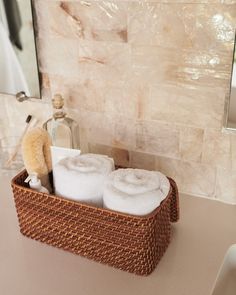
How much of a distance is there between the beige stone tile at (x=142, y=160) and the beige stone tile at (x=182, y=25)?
1.00 feet

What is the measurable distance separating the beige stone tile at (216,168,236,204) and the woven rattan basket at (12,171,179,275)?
0.56 feet

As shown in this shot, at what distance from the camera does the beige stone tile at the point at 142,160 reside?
1025 mm

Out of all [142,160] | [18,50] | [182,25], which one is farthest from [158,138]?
[18,50]

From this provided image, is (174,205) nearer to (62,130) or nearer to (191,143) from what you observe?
(191,143)

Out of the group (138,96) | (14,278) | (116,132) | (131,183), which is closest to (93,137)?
(116,132)

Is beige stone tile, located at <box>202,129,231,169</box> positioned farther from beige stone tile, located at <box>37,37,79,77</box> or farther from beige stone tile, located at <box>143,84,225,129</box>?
beige stone tile, located at <box>37,37,79,77</box>

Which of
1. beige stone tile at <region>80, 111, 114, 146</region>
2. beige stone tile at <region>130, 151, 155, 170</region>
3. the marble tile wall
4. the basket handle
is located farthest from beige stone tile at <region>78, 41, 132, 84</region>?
the basket handle

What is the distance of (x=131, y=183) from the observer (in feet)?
2.46

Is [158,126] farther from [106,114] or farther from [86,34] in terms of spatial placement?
[86,34]

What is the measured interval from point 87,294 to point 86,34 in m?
0.63

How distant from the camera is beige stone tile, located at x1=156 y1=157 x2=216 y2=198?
0.97m

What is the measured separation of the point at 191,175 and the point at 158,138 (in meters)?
0.13

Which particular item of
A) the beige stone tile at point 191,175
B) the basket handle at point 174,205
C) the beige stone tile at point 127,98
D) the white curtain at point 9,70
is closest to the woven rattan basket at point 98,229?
the basket handle at point 174,205

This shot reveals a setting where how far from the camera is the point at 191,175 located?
0.99 m
